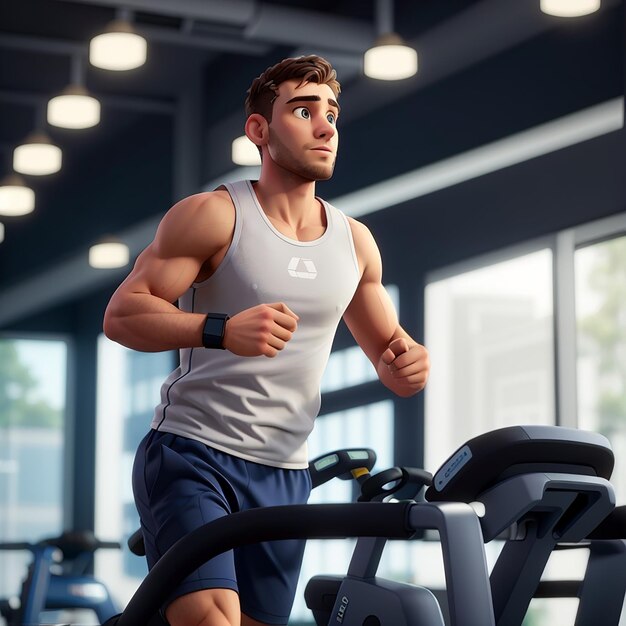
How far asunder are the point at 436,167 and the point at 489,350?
3.03ft

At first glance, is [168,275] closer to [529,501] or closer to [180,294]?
[180,294]

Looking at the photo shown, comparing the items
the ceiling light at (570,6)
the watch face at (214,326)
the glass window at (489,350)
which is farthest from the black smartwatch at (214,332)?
the glass window at (489,350)

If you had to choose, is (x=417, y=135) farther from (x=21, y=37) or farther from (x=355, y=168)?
(x=21, y=37)

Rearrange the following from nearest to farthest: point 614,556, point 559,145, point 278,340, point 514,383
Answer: point 278,340, point 614,556, point 559,145, point 514,383

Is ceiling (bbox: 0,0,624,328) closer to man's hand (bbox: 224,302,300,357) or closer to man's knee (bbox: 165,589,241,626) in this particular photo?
man's hand (bbox: 224,302,300,357)

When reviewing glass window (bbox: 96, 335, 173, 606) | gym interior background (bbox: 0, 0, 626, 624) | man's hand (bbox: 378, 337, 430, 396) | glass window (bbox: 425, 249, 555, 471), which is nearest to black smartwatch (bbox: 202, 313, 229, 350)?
man's hand (bbox: 378, 337, 430, 396)

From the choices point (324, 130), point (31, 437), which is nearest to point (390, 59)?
point (324, 130)

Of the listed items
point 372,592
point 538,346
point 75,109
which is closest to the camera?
point 372,592

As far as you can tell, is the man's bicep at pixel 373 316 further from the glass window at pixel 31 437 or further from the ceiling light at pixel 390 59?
the glass window at pixel 31 437

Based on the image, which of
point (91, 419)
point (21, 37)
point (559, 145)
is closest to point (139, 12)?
point (21, 37)

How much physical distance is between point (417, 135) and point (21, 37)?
227 cm

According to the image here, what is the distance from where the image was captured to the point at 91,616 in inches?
378

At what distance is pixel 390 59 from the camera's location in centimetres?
457

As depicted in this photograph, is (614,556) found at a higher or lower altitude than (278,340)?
lower
